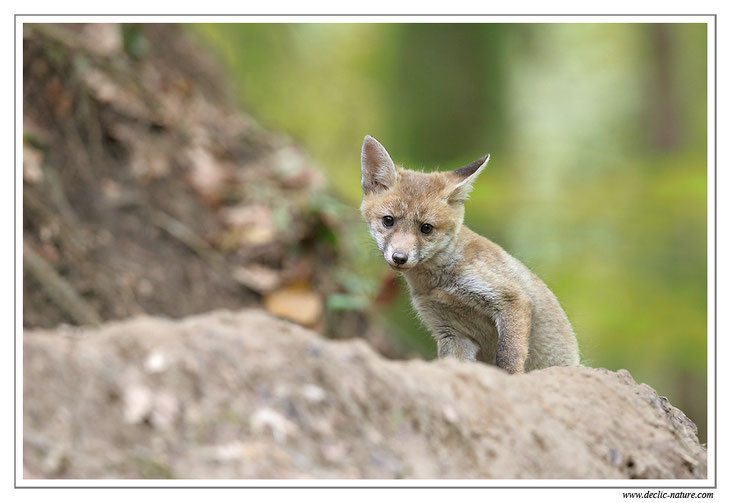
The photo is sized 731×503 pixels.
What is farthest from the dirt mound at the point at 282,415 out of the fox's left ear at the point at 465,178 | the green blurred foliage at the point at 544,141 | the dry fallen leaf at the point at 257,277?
the dry fallen leaf at the point at 257,277

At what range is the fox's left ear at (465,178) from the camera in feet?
18.9

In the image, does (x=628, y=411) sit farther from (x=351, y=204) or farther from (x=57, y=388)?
(x=351, y=204)

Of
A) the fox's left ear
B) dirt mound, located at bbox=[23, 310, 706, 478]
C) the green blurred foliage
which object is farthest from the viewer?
the green blurred foliage

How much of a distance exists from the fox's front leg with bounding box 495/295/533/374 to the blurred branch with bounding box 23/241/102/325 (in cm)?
431

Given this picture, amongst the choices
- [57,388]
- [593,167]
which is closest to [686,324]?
[593,167]

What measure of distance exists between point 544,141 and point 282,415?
73.7ft

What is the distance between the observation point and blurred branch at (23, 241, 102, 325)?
25.2ft

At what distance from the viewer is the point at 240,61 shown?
1877 centimetres

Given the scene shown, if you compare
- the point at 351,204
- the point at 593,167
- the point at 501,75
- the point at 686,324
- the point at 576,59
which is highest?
the point at 576,59

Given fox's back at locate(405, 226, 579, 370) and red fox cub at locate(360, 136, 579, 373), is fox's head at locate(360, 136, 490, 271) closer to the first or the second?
red fox cub at locate(360, 136, 579, 373)

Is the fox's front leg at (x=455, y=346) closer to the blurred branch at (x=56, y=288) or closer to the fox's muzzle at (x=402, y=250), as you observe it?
the fox's muzzle at (x=402, y=250)

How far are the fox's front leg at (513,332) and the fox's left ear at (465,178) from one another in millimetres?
824

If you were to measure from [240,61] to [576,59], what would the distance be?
39.6 feet

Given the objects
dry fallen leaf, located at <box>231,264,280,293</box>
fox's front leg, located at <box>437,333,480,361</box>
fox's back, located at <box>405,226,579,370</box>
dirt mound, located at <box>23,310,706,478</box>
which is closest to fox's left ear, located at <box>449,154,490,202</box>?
fox's back, located at <box>405,226,579,370</box>
